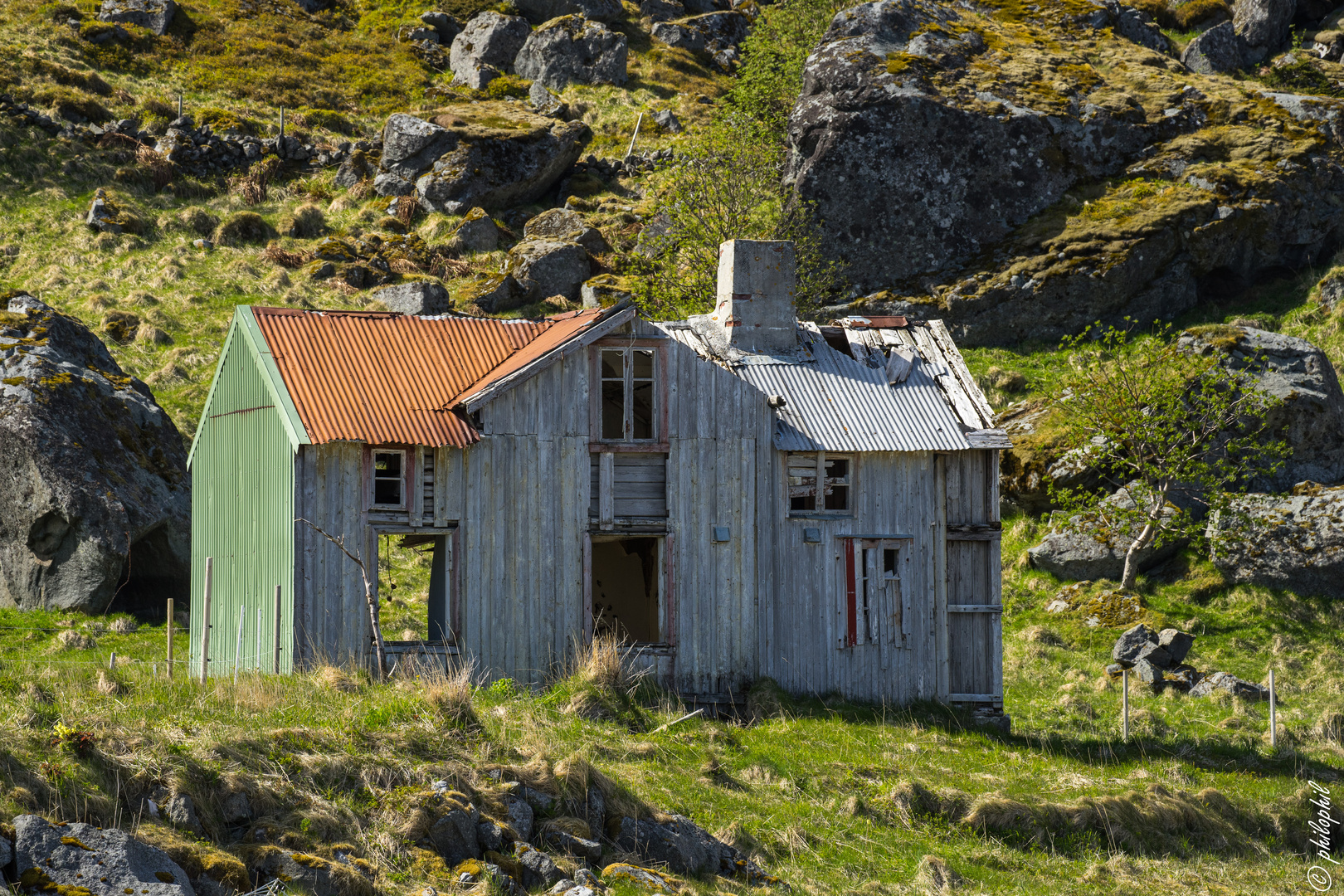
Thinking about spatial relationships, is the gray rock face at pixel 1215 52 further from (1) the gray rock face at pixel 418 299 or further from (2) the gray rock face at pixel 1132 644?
(2) the gray rock face at pixel 1132 644

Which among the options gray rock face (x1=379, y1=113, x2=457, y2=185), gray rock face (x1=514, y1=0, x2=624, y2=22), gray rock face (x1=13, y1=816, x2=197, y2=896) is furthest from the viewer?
gray rock face (x1=514, y1=0, x2=624, y2=22)

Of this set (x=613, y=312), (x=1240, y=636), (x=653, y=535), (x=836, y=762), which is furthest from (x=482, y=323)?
(x=1240, y=636)

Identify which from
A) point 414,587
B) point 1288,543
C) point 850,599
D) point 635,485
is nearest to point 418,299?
point 414,587

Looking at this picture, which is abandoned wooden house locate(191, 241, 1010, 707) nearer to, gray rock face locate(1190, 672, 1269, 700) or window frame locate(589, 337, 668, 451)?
window frame locate(589, 337, 668, 451)

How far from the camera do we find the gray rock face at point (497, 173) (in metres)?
45.3

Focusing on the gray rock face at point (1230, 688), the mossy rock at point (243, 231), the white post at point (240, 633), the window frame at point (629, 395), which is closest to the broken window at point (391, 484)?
the white post at point (240, 633)

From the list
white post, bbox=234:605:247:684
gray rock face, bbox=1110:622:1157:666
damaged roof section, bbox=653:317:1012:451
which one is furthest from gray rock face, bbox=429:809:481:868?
gray rock face, bbox=1110:622:1157:666

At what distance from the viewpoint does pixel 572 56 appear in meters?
60.8

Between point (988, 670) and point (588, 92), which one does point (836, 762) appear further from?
point (588, 92)

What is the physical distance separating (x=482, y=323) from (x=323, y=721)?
990 centimetres

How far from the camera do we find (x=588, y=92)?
5888cm

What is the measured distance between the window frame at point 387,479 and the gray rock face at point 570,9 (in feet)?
173

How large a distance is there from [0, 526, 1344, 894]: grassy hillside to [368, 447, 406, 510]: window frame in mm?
2860

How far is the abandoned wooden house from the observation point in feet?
59.0
